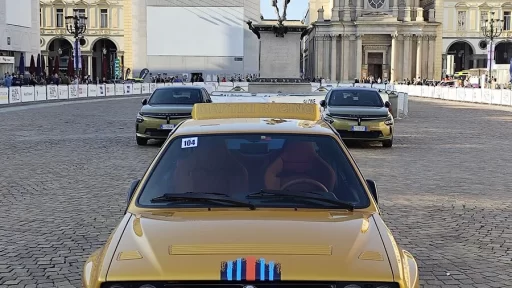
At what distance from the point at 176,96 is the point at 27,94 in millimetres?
23219

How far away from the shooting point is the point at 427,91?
61.4m

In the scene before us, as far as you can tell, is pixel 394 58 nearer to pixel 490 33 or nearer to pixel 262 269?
pixel 490 33

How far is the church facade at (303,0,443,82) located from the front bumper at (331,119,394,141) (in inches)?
3180

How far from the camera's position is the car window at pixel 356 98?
20156mm

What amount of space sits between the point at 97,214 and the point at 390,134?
10662 mm

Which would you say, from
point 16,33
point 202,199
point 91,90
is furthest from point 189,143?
point 16,33

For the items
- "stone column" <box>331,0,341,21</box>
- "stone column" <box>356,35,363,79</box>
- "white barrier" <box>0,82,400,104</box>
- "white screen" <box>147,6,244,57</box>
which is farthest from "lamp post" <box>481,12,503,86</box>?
"white screen" <box>147,6,244,57</box>

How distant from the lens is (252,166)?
5.00 m

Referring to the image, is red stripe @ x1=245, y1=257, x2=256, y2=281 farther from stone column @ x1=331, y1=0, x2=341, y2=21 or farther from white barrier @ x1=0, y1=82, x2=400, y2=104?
stone column @ x1=331, y1=0, x2=341, y2=21

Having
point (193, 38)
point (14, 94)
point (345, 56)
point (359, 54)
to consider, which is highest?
point (193, 38)

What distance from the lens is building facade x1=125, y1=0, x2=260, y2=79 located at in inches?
3332

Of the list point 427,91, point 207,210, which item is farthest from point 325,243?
point 427,91

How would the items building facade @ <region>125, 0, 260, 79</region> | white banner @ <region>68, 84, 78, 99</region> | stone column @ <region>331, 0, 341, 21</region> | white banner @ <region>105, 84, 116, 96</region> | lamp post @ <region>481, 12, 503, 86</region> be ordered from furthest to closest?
stone column @ <region>331, 0, 341, 21</region> → building facade @ <region>125, 0, 260, 79</region> → lamp post @ <region>481, 12, 503, 86</region> → white banner @ <region>105, 84, 116, 96</region> → white banner @ <region>68, 84, 78, 99</region>

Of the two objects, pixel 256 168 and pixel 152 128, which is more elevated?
pixel 256 168
